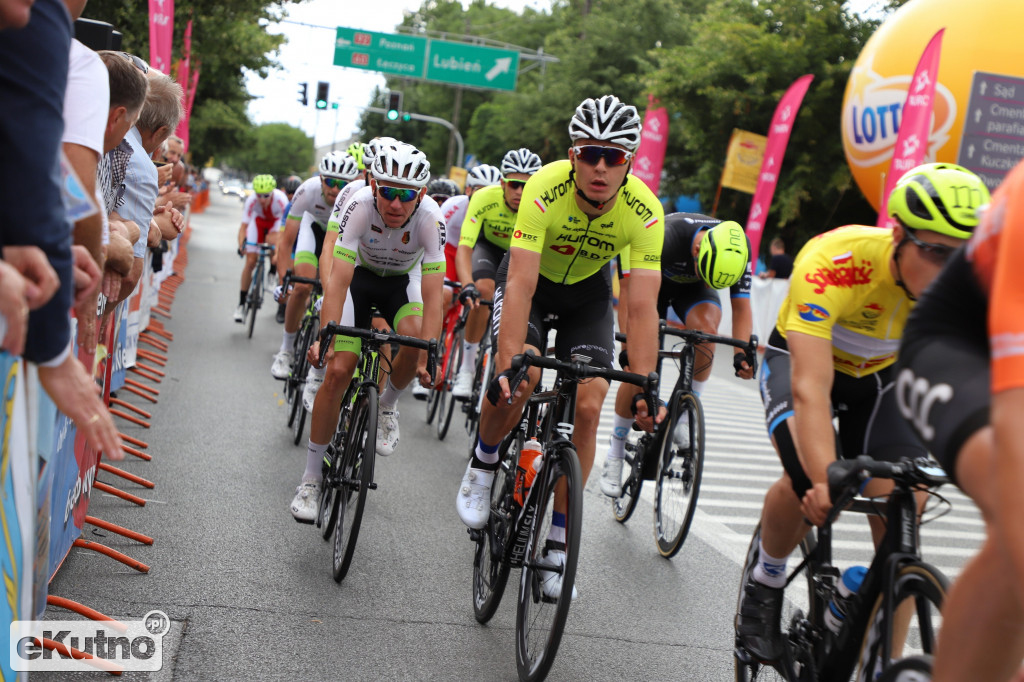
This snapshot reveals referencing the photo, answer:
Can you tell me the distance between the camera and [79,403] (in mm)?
2422

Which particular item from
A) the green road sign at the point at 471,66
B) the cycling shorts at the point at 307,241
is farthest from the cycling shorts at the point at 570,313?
the green road sign at the point at 471,66

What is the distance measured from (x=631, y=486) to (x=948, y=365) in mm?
4594

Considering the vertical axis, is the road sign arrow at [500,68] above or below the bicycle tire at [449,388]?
above

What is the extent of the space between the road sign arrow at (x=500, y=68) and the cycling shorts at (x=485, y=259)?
31632 millimetres

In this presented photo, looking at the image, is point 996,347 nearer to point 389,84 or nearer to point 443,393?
point 443,393

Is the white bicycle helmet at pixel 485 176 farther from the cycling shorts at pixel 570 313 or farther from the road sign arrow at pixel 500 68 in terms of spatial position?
the road sign arrow at pixel 500 68

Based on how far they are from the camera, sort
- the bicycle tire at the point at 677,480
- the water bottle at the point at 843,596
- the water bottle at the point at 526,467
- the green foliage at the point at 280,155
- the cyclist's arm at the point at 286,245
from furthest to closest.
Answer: the green foliage at the point at 280,155 → the cyclist's arm at the point at 286,245 → the bicycle tire at the point at 677,480 → the water bottle at the point at 526,467 → the water bottle at the point at 843,596

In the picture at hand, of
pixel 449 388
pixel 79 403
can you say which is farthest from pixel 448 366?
pixel 79 403

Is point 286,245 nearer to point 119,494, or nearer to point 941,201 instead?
point 119,494

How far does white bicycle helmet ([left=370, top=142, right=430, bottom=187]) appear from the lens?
5.57 m

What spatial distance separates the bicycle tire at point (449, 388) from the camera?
8969mm

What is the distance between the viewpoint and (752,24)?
26.6 meters

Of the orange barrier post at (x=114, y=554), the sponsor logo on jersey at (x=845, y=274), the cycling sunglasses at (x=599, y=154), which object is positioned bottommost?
the orange barrier post at (x=114, y=554)

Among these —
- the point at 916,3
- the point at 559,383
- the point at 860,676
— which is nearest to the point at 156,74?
the point at 559,383
